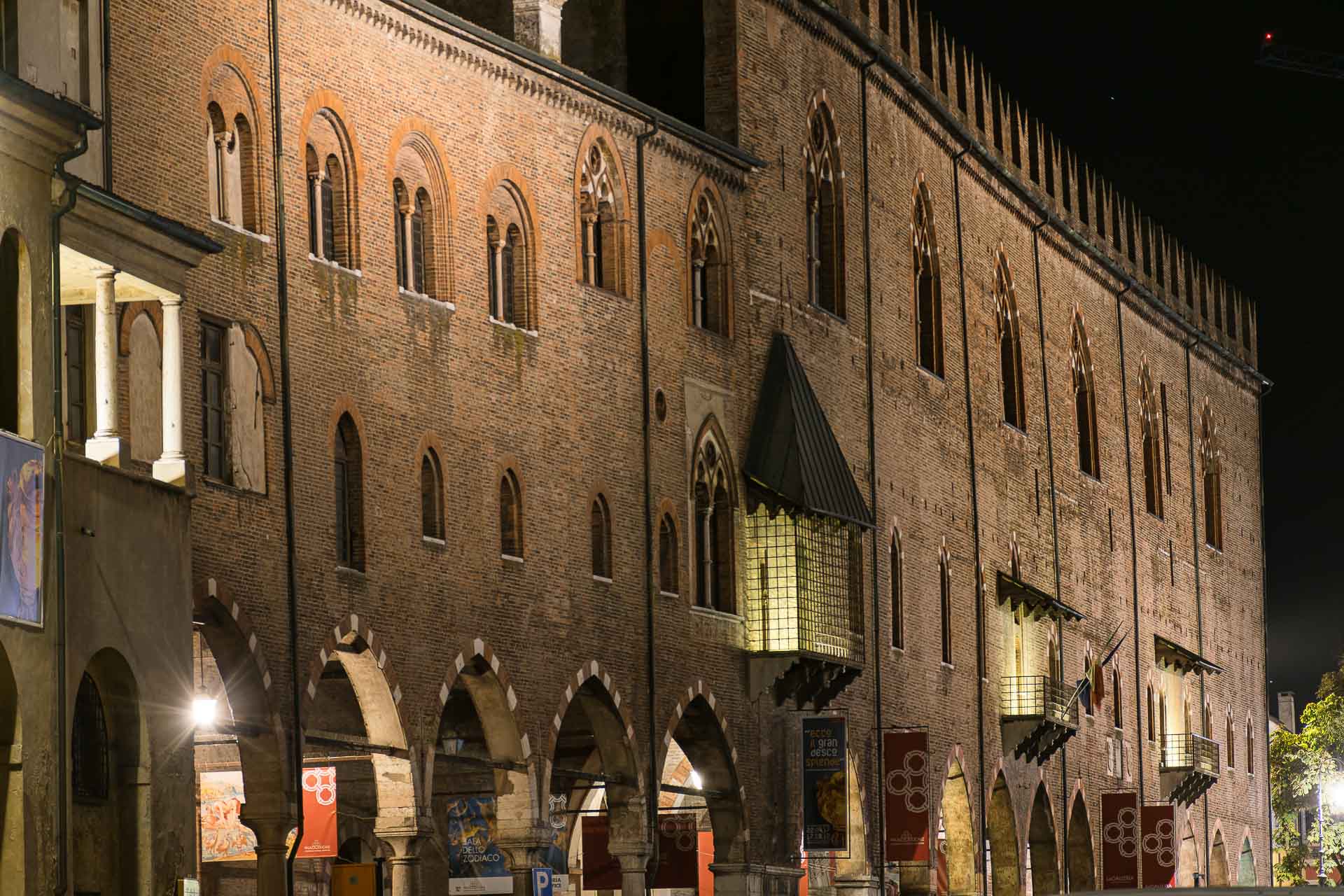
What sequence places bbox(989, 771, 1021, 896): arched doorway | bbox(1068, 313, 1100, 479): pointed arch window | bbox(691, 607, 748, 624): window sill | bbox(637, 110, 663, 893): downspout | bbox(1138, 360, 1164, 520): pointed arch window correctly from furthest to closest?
bbox(1138, 360, 1164, 520): pointed arch window → bbox(1068, 313, 1100, 479): pointed arch window → bbox(989, 771, 1021, 896): arched doorway → bbox(691, 607, 748, 624): window sill → bbox(637, 110, 663, 893): downspout

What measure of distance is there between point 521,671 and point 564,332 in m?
4.56

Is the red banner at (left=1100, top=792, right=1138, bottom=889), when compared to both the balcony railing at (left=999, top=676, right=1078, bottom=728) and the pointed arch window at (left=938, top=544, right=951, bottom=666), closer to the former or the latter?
the balcony railing at (left=999, top=676, right=1078, bottom=728)

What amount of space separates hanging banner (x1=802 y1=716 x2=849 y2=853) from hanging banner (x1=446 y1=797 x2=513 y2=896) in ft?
15.2

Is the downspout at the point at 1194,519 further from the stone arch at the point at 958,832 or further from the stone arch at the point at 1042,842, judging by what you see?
the stone arch at the point at 958,832

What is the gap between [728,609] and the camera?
38.5 meters

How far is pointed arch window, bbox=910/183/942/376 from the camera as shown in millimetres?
46906

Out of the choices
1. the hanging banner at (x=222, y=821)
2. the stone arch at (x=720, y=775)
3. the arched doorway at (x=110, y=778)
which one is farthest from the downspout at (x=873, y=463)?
the arched doorway at (x=110, y=778)

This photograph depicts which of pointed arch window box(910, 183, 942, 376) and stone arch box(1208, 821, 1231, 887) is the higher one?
pointed arch window box(910, 183, 942, 376)

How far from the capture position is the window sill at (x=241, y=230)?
91.5 ft

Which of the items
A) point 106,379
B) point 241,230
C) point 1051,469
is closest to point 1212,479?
point 1051,469

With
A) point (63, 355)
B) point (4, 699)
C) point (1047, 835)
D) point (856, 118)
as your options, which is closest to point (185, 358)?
point (63, 355)

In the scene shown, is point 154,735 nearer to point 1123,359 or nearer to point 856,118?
point 856,118

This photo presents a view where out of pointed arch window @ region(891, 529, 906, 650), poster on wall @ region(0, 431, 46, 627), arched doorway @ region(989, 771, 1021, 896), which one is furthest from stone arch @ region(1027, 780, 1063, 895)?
poster on wall @ region(0, 431, 46, 627)

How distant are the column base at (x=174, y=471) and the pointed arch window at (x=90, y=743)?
2.23 m
